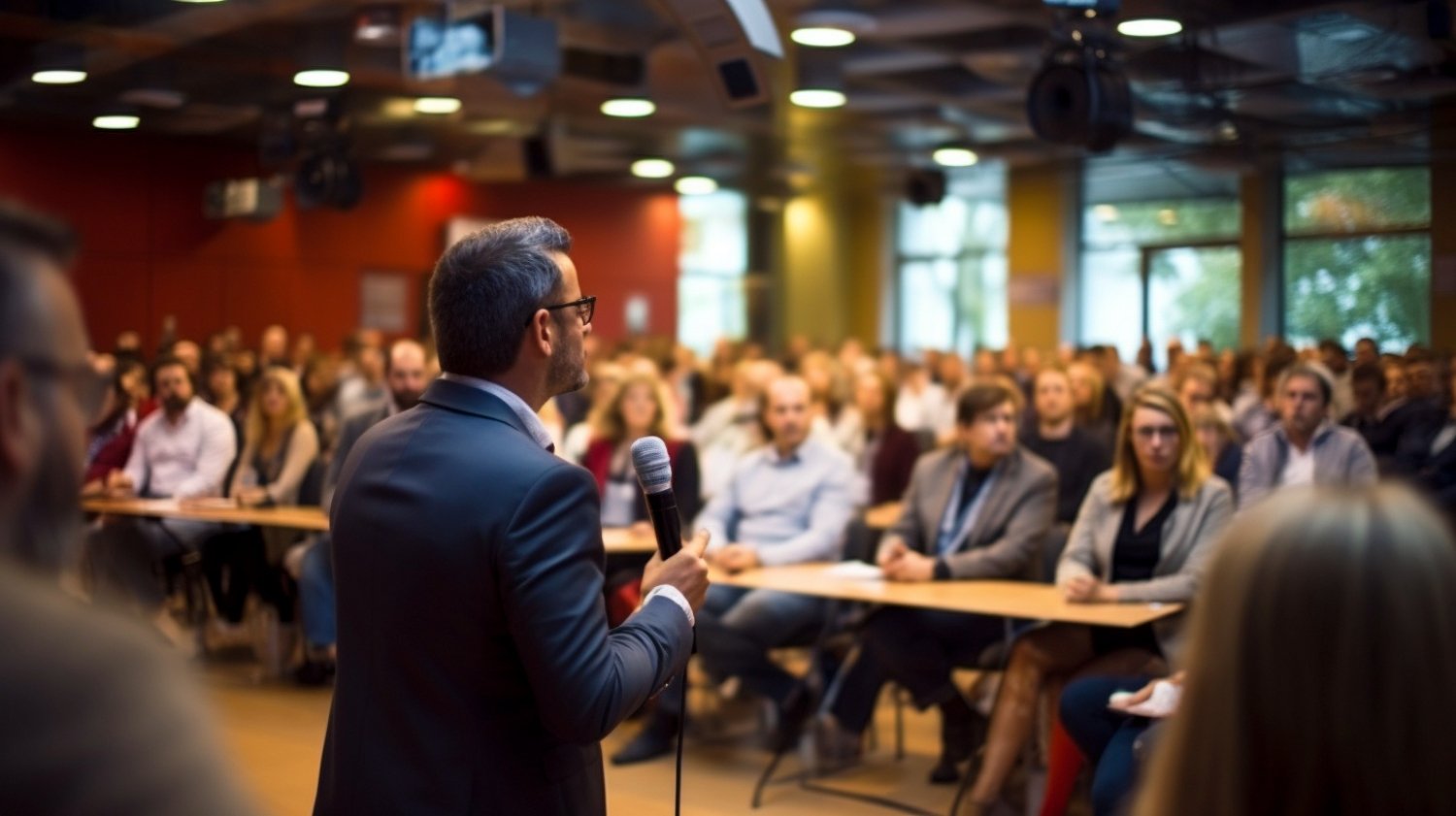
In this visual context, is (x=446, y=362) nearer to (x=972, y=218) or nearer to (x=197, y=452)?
(x=197, y=452)

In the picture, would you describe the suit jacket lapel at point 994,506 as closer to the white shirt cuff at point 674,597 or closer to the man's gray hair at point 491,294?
the white shirt cuff at point 674,597

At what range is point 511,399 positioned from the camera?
198 cm

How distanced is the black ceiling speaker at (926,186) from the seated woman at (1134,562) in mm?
9159

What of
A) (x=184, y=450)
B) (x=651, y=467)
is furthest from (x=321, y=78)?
(x=651, y=467)

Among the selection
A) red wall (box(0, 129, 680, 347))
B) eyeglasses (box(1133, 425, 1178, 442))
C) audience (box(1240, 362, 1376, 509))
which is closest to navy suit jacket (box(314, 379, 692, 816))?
eyeglasses (box(1133, 425, 1178, 442))

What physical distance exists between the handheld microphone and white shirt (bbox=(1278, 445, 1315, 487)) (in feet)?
12.8

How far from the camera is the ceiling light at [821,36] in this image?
8.39 metres

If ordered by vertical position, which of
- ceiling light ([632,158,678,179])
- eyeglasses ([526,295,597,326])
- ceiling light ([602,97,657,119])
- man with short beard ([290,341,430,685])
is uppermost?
ceiling light ([632,158,678,179])

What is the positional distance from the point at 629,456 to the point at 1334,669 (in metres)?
5.46

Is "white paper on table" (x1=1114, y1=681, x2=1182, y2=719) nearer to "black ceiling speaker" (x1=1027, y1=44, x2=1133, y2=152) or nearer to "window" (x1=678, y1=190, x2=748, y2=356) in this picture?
"black ceiling speaker" (x1=1027, y1=44, x2=1133, y2=152)


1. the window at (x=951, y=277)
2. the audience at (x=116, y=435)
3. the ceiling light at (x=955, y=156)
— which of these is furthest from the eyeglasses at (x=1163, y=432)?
the window at (x=951, y=277)

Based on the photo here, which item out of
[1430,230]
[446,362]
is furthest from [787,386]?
[446,362]

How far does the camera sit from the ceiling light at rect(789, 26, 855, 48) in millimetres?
8391

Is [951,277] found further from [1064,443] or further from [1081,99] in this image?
[1064,443]
